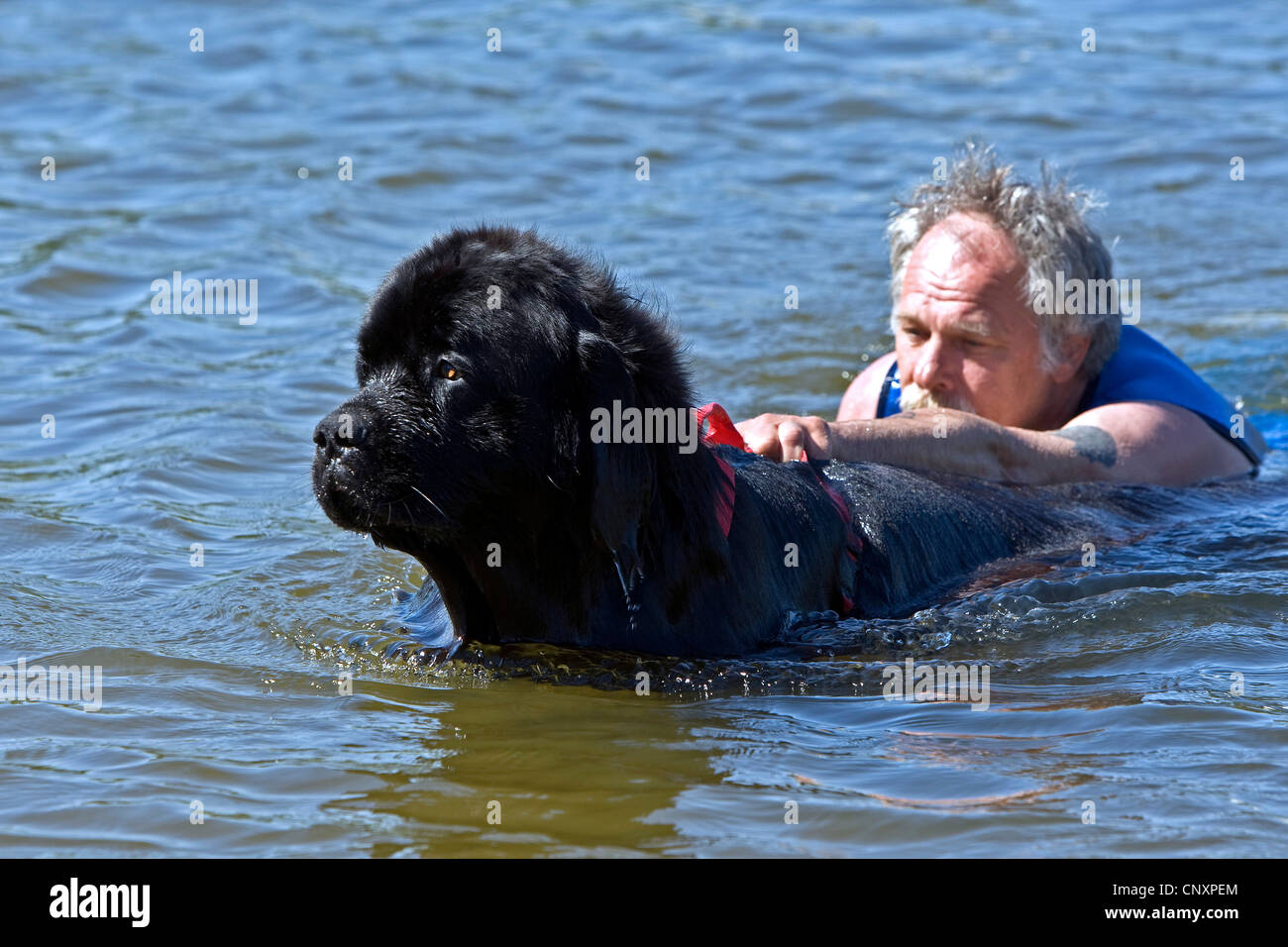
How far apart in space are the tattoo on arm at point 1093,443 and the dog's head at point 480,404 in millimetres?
2386

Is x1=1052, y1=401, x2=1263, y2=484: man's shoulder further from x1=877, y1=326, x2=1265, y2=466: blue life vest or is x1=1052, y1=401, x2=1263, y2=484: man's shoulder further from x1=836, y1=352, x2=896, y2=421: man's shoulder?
x1=836, y1=352, x2=896, y2=421: man's shoulder

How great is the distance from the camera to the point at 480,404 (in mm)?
4168

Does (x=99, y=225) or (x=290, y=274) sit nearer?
(x=290, y=274)

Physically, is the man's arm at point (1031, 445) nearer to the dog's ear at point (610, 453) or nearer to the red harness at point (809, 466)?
the red harness at point (809, 466)

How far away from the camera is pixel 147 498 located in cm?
648

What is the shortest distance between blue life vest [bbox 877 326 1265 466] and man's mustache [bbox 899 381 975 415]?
0.56 ft

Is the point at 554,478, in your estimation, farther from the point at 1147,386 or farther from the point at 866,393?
the point at 1147,386

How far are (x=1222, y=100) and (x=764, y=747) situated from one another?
10.9 metres

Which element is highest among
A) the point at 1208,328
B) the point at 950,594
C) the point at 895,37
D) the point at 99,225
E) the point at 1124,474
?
the point at 895,37

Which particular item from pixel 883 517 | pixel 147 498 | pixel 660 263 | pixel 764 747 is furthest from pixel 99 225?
pixel 764 747

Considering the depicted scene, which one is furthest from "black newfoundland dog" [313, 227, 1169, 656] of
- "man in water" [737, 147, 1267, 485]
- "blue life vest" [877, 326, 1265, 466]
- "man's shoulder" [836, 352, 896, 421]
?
"blue life vest" [877, 326, 1265, 466]

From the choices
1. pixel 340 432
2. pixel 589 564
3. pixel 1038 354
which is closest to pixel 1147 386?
pixel 1038 354

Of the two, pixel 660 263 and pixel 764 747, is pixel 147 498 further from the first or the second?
pixel 660 263

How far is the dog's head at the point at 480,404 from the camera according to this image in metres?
4.14
